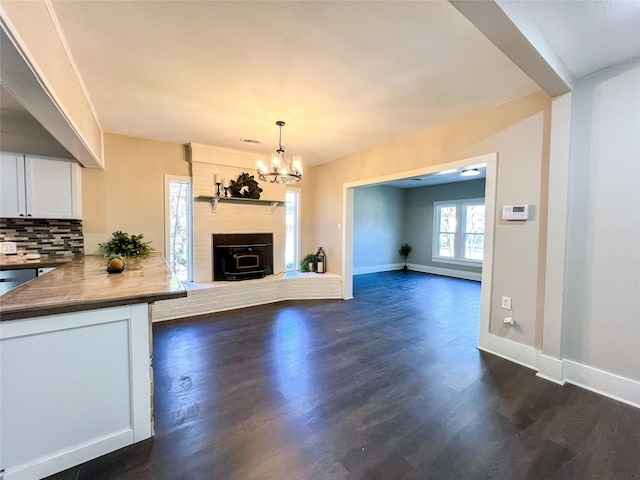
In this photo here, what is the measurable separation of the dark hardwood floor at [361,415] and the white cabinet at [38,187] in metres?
2.01

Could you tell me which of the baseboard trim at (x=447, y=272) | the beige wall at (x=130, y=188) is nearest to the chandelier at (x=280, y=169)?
the beige wall at (x=130, y=188)

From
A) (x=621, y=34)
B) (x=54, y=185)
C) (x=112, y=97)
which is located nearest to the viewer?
(x=621, y=34)

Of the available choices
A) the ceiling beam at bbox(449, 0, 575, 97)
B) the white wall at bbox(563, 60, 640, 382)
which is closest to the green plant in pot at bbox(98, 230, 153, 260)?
the ceiling beam at bbox(449, 0, 575, 97)

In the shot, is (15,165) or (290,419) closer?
(290,419)

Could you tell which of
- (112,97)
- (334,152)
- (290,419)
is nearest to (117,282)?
(290,419)

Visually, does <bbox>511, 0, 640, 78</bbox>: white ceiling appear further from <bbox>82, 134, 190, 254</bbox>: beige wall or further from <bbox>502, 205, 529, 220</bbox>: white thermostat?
<bbox>82, 134, 190, 254</bbox>: beige wall

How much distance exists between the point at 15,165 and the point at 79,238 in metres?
1.04

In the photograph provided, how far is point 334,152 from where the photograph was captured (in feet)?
15.7

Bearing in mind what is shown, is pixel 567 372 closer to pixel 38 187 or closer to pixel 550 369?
pixel 550 369

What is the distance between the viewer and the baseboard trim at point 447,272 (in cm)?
696

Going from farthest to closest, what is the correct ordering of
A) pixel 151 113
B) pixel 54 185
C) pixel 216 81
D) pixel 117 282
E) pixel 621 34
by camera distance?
1. pixel 54 185
2. pixel 151 113
3. pixel 216 81
4. pixel 117 282
5. pixel 621 34

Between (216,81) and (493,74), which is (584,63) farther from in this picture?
(216,81)

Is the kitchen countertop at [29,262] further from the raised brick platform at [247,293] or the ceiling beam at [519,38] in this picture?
the ceiling beam at [519,38]

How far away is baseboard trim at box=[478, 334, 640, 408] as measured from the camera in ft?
7.15
